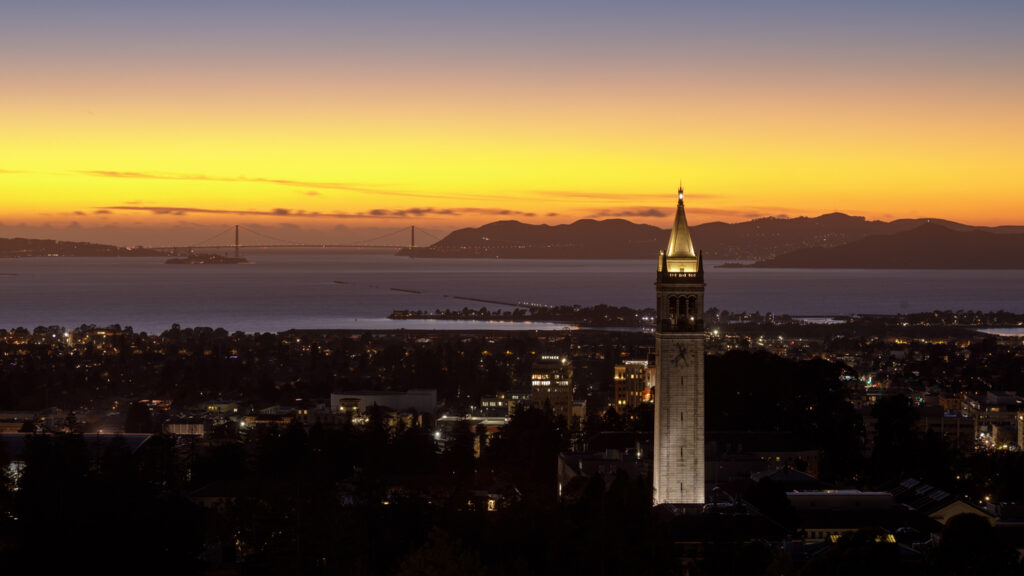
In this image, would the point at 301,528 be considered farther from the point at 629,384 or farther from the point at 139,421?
the point at 629,384

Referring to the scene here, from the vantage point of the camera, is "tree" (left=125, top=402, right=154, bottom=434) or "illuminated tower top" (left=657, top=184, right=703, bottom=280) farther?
"tree" (left=125, top=402, right=154, bottom=434)

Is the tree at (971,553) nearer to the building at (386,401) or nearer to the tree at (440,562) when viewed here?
the tree at (440,562)

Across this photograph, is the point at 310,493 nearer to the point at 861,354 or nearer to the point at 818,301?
the point at 861,354

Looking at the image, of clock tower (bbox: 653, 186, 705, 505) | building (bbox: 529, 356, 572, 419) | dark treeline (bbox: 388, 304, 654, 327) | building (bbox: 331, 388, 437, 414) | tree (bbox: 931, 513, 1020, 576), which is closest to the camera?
tree (bbox: 931, 513, 1020, 576)

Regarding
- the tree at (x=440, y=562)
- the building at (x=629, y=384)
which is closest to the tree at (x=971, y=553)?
the tree at (x=440, y=562)

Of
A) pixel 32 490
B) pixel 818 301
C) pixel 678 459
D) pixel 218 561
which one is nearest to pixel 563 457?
pixel 678 459

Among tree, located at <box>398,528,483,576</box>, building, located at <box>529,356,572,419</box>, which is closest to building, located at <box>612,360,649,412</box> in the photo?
building, located at <box>529,356,572,419</box>

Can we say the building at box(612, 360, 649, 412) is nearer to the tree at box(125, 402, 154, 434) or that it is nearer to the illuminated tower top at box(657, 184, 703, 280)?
the tree at box(125, 402, 154, 434)
